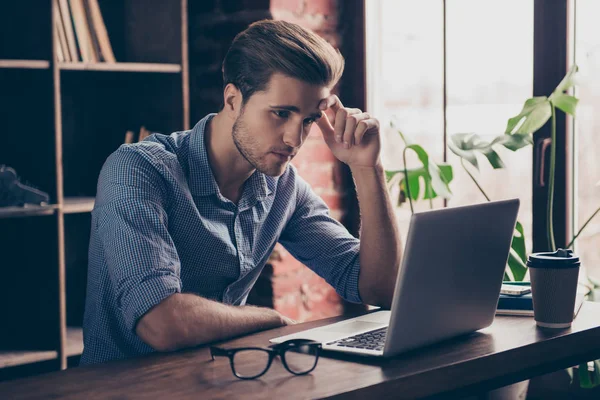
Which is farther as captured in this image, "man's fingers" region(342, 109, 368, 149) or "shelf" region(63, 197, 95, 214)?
"shelf" region(63, 197, 95, 214)

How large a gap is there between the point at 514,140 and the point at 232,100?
812 millimetres

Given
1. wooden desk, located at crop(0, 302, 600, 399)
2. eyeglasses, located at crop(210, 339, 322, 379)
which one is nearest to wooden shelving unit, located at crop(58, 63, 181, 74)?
wooden desk, located at crop(0, 302, 600, 399)

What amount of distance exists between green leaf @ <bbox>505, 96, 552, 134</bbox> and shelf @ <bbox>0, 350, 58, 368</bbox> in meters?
1.50

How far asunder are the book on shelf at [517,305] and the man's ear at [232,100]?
734 millimetres

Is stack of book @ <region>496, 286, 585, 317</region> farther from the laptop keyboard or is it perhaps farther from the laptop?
the laptop keyboard

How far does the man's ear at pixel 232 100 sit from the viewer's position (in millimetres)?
1897

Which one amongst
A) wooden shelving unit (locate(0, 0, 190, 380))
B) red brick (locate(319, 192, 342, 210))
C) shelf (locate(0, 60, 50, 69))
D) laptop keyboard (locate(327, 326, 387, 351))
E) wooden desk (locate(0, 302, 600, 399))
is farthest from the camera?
red brick (locate(319, 192, 342, 210))

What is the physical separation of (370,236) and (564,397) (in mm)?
964

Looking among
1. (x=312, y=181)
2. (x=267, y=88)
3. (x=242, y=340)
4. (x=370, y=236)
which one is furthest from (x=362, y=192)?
(x=312, y=181)

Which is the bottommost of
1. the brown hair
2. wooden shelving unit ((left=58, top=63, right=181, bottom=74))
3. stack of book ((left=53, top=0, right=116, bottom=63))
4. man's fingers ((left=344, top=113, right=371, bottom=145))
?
man's fingers ((left=344, top=113, right=371, bottom=145))

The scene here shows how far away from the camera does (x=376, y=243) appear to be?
1.91m

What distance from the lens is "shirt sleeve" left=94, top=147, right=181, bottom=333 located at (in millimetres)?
1492

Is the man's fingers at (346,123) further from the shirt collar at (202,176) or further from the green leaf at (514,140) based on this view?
the green leaf at (514,140)

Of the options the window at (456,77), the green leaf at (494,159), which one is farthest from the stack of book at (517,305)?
the window at (456,77)
